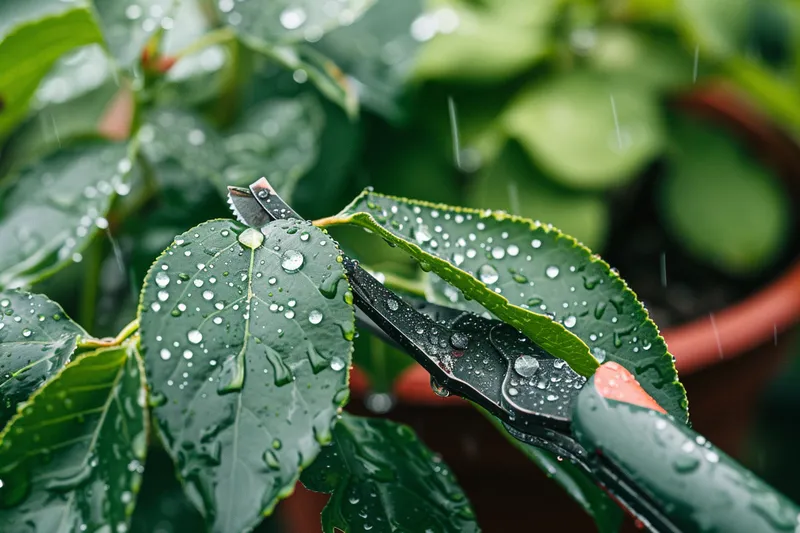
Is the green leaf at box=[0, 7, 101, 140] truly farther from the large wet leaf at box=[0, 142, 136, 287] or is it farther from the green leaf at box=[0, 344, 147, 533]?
the green leaf at box=[0, 344, 147, 533]

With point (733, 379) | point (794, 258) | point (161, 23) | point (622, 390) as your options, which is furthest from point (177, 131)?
point (794, 258)

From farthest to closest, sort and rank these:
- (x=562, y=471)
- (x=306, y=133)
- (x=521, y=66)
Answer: (x=521, y=66) → (x=306, y=133) → (x=562, y=471)

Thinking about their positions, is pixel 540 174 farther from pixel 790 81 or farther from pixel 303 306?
pixel 303 306

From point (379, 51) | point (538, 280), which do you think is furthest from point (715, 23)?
point (538, 280)

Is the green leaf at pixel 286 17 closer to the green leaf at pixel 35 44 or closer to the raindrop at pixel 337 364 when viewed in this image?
the green leaf at pixel 35 44


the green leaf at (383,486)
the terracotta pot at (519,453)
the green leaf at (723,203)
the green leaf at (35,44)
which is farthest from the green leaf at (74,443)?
the green leaf at (723,203)

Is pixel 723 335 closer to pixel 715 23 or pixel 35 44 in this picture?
pixel 715 23

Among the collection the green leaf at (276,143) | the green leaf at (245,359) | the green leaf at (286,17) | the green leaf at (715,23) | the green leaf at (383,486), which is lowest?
the green leaf at (383,486)
